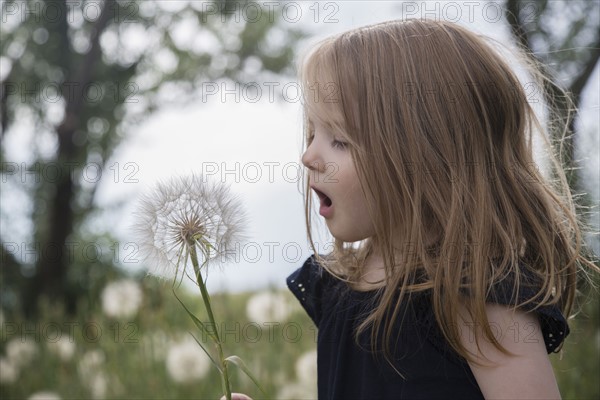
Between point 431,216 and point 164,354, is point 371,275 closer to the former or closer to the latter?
point 431,216

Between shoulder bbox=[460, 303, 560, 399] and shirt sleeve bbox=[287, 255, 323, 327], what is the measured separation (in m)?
0.45

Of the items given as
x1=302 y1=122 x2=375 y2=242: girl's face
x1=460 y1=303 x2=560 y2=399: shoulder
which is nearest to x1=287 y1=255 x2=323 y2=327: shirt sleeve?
x1=302 y1=122 x2=375 y2=242: girl's face

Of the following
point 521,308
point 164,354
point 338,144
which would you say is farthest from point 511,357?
point 164,354

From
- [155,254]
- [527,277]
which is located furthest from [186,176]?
[527,277]

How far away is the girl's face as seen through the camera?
1382 mm

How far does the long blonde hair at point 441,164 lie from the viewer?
1.35 m

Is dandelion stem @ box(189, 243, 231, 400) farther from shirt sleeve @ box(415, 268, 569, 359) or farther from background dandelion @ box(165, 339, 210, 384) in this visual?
background dandelion @ box(165, 339, 210, 384)

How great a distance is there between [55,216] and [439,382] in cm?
358

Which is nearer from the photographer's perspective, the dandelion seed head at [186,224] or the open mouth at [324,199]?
the dandelion seed head at [186,224]

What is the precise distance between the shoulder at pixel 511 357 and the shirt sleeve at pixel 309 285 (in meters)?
0.45

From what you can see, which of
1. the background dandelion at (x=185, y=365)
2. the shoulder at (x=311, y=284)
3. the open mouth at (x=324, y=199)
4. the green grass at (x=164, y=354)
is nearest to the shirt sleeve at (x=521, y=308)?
the open mouth at (x=324, y=199)

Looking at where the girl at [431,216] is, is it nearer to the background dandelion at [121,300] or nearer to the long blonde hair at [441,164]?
the long blonde hair at [441,164]

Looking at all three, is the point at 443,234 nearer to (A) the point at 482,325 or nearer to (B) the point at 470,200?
(B) the point at 470,200

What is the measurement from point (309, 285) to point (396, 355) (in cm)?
36
